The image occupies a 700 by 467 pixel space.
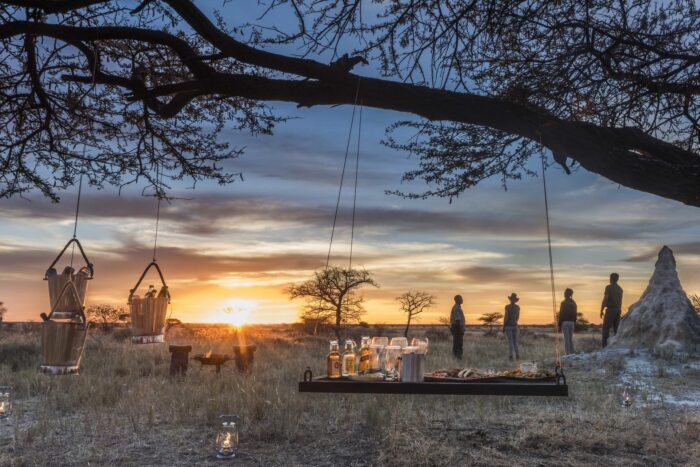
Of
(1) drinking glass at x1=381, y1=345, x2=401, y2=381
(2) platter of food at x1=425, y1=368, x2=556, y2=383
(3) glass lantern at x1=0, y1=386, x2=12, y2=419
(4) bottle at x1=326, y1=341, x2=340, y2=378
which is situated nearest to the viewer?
(2) platter of food at x1=425, y1=368, x2=556, y2=383

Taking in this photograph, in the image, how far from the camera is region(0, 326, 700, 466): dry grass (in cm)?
791

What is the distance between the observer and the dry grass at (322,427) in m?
7.91

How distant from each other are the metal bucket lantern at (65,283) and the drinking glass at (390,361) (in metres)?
2.42

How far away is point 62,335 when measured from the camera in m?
4.19

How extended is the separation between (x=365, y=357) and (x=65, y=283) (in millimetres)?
2586

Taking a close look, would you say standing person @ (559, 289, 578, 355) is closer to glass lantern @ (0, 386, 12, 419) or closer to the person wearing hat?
the person wearing hat

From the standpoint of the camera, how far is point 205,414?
10109 millimetres

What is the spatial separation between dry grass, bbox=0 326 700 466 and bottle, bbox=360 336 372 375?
225cm

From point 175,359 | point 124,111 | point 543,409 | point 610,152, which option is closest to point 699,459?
point 543,409

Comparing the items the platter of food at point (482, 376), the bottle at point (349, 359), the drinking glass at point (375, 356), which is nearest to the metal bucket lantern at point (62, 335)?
the bottle at point (349, 359)

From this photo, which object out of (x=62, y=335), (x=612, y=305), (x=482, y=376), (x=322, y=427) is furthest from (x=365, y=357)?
(x=612, y=305)

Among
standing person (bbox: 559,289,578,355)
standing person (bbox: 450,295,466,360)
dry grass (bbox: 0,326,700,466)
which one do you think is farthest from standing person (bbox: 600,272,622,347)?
dry grass (bbox: 0,326,700,466)

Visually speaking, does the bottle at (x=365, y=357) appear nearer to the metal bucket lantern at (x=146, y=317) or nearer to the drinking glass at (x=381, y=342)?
the drinking glass at (x=381, y=342)

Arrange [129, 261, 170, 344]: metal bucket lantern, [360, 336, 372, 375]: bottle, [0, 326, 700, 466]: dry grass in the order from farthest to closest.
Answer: [0, 326, 700, 466]: dry grass, [360, 336, 372, 375]: bottle, [129, 261, 170, 344]: metal bucket lantern
